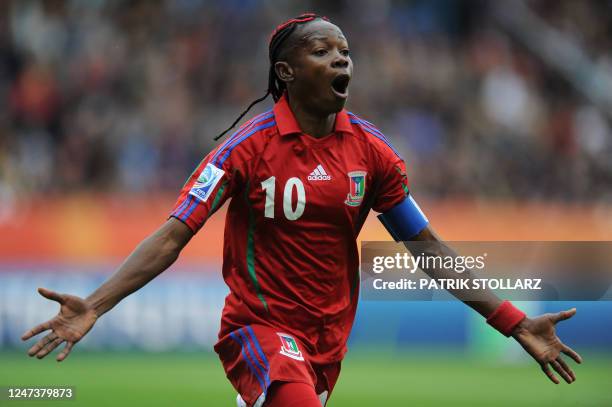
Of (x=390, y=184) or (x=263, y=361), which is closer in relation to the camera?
(x=263, y=361)

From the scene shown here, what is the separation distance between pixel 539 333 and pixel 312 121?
1483 millimetres

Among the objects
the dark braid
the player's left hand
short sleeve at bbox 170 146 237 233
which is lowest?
the player's left hand

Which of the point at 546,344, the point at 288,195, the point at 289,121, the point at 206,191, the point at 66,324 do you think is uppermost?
the point at 289,121

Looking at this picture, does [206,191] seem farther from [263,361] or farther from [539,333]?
[539,333]

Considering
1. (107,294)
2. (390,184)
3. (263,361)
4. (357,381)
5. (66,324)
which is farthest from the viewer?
(357,381)

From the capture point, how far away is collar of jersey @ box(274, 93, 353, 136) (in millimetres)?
4980

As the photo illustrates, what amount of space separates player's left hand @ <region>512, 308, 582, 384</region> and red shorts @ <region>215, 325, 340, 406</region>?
0.95 m

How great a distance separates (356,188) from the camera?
4.98 meters

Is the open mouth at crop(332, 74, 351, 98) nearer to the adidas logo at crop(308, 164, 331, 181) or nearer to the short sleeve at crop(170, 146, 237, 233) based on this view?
the adidas logo at crop(308, 164, 331, 181)

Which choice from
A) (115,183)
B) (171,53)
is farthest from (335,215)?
(171,53)

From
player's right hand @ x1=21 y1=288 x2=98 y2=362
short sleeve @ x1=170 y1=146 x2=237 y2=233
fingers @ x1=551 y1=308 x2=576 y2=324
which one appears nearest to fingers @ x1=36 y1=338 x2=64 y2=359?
player's right hand @ x1=21 y1=288 x2=98 y2=362

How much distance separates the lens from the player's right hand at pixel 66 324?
13.8 ft

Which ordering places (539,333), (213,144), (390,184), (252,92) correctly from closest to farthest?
(539,333), (390,184), (213,144), (252,92)

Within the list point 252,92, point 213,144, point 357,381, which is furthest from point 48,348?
point 252,92
